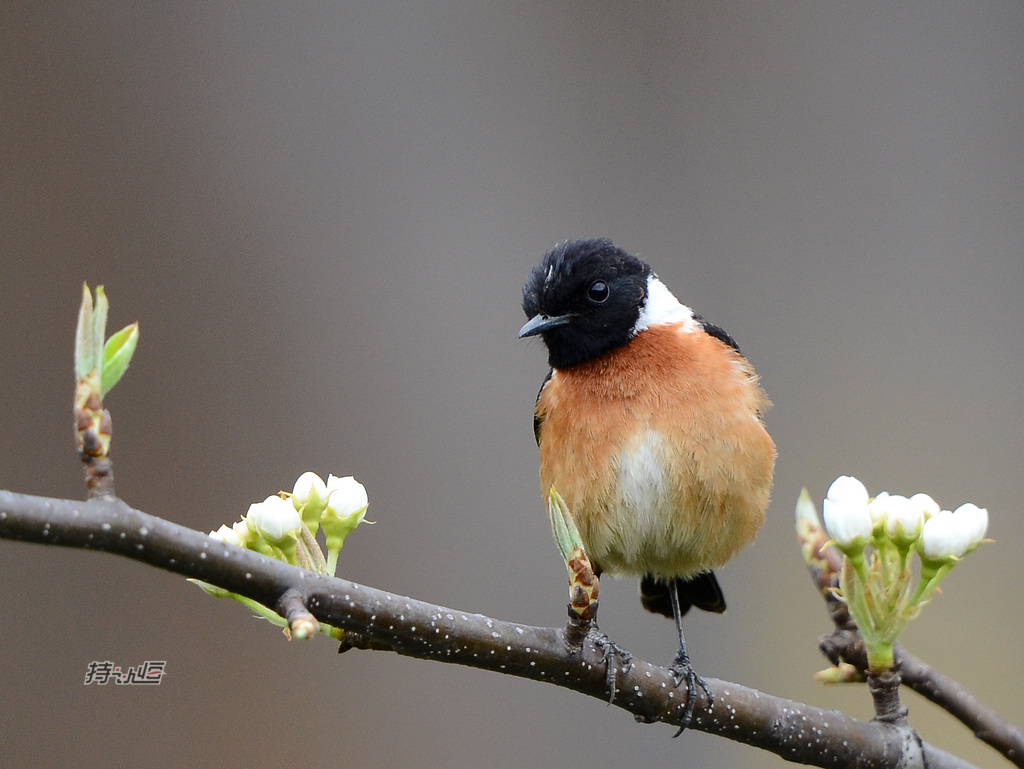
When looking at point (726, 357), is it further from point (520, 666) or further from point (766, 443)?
point (520, 666)

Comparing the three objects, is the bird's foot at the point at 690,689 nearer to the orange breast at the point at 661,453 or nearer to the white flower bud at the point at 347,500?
the orange breast at the point at 661,453

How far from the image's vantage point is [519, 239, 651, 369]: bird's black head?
3.03 m

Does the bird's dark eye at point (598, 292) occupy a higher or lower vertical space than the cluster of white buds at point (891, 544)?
higher

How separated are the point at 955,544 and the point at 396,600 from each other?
1.16 meters

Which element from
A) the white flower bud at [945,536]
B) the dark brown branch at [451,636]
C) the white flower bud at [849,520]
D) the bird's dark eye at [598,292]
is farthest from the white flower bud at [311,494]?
the bird's dark eye at [598,292]

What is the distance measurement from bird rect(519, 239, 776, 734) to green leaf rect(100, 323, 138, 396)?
64.8 inches

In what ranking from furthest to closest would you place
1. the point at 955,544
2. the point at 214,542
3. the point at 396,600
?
the point at 955,544
the point at 396,600
the point at 214,542

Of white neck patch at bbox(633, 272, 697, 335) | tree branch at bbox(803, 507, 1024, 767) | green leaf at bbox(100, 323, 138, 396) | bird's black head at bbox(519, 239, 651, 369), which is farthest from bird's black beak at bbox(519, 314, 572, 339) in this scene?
green leaf at bbox(100, 323, 138, 396)

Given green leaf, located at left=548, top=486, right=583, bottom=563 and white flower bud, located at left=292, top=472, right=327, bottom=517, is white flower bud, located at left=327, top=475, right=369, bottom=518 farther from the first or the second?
green leaf, located at left=548, top=486, right=583, bottom=563

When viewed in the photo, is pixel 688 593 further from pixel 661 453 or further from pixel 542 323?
pixel 542 323

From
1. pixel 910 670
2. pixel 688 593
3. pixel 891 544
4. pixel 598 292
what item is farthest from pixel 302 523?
pixel 688 593

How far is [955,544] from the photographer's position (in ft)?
6.47

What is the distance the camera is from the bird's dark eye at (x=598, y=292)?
307cm

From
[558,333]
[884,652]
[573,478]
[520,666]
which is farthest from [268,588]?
[558,333]
